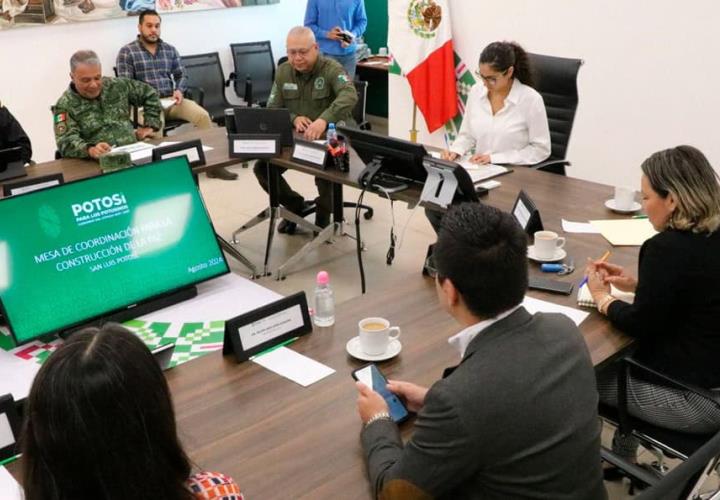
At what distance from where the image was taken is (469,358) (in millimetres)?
1266

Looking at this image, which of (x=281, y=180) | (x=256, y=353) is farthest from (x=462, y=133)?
(x=256, y=353)

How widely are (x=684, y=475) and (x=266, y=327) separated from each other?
1069mm

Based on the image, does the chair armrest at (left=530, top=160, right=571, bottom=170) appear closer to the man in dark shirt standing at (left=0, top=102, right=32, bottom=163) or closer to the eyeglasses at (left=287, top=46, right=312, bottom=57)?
the eyeglasses at (left=287, top=46, right=312, bottom=57)

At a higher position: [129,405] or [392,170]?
[129,405]

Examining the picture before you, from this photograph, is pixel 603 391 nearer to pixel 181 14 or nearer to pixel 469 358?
pixel 469 358

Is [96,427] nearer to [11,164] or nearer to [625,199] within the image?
[625,199]

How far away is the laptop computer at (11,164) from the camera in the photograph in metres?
3.41

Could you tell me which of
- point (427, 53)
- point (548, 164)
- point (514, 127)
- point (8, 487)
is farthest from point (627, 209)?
point (427, 53)

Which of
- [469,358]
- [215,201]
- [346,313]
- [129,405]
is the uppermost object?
[129,405]

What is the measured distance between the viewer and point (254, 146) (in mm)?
3799

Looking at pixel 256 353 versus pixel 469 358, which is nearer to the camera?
pixel 469 358

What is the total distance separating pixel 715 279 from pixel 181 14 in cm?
557

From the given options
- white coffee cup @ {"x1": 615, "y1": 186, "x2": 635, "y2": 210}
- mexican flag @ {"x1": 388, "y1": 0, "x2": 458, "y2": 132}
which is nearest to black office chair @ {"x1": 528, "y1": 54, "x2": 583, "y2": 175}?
white coffee cup @ {"x1": 615, "y1": 186, "x2": 635, "y2": 210}

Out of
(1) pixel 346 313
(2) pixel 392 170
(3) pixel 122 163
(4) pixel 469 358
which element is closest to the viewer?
(4) pixel 469 358
